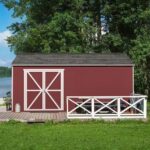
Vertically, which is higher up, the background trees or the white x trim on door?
the background trees

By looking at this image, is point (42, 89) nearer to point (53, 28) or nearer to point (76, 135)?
point (76, 135)

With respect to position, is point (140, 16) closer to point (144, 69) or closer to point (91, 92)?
point (144, 69)

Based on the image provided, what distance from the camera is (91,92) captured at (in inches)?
1045

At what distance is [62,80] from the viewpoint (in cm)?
2638

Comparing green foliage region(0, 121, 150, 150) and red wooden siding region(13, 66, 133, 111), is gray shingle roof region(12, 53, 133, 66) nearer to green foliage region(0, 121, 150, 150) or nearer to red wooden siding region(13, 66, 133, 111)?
red wooden siding region(13, 66, 133, 111)

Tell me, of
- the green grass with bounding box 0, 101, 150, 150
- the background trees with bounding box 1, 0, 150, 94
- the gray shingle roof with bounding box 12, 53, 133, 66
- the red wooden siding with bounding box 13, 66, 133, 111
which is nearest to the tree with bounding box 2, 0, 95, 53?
Answer: the background trees with bounding box 1, 0, 150, 94

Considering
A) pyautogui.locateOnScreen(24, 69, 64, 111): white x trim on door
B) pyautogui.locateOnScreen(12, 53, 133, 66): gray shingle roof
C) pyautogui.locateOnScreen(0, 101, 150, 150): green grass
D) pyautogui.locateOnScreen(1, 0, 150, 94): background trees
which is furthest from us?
pyautogui.locateOnScreen(1, 0, 150, 94): background trees

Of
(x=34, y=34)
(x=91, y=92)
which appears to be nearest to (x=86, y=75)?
(x=91, y=92)

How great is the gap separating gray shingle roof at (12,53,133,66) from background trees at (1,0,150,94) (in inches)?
419

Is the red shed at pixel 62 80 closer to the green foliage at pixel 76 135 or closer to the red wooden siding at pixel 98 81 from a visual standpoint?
the red wooden siding at pixel 98 81

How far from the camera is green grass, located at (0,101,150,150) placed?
1371cm

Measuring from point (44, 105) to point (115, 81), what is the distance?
3644 mm

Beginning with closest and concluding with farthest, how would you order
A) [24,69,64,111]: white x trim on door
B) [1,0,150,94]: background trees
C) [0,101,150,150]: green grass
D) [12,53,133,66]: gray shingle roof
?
[0,101,150,150]: green grass → [24,69,64,111]: white x trim on door → [12,53,133,66]: gray shingle roof → [1,0,150,94]: background trees

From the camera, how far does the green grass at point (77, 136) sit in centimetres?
1371
